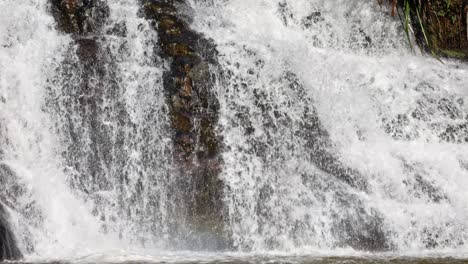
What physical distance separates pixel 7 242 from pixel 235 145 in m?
2.66

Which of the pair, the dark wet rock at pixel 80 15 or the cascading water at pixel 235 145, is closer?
the cascading water at pixel 235 145

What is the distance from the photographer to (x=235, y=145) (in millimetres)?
7453

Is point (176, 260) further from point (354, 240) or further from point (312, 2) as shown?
point (312, 2)

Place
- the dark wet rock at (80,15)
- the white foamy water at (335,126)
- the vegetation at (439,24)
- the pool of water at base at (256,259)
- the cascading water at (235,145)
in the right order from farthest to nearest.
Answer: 1. the vegetation at (439,24)
2. the dark wet rock at (80,15)
3. the white foamy water at (335,126)
4. the cascading water at (235,145)
5. the pool of water at base at (256,259)

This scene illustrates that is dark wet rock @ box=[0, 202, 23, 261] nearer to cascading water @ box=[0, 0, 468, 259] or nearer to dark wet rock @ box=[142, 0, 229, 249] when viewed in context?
cascading water @ box=[0, 0, 468, 259]

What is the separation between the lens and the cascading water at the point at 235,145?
6871 mm

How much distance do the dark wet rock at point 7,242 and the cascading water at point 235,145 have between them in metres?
0.15

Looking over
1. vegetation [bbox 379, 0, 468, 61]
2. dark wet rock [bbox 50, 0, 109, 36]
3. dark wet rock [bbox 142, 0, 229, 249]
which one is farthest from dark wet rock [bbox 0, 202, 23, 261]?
vegetation [bbox 379, 0, 468, 61]

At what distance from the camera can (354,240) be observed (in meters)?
6.90

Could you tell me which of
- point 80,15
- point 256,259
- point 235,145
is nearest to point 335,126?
point 235,145

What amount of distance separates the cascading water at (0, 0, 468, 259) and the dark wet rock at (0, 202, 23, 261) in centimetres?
15

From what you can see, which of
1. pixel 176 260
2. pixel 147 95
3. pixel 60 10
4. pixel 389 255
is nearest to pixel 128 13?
pixel 60 10

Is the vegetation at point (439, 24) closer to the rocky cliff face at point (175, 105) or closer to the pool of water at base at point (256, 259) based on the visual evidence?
the rocky cliff face at point (175, 105)

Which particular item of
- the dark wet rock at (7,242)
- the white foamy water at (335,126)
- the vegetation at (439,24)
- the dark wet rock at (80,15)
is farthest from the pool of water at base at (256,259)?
the vegetation at (439,24)
